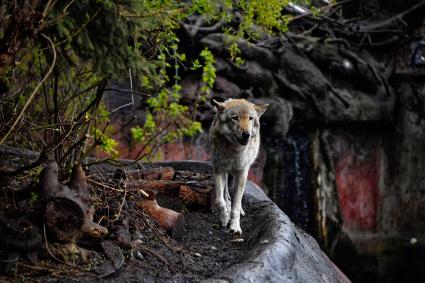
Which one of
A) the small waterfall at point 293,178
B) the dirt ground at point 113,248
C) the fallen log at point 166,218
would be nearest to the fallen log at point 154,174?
the dirt ground at point 113,248

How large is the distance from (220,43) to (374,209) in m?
6.06

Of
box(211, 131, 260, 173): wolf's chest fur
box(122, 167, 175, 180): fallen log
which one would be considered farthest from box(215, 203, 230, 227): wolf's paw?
box(122, 167, 175, 180): fallen log

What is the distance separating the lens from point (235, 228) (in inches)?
179

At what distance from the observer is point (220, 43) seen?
10375 millimetres

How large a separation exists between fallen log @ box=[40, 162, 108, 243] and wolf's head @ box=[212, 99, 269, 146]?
184 cm

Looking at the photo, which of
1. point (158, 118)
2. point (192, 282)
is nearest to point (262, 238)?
point (192, 282)

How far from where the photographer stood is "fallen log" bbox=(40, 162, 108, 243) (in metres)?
2.96

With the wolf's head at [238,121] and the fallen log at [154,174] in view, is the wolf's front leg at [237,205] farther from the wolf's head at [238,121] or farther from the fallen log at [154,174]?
the fallen log at [154,174]

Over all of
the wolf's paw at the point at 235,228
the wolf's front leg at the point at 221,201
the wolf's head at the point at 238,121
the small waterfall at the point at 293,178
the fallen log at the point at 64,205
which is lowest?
the small waterfall at the point at 293,178

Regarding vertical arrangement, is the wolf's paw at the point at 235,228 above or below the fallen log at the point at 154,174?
below

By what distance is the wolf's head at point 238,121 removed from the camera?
14.9ft

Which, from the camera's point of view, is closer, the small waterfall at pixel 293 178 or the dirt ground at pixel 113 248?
the dirt ground at pixel 113 248

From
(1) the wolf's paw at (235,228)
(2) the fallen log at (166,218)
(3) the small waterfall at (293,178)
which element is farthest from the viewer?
(3) the small waterfall at (293,178)

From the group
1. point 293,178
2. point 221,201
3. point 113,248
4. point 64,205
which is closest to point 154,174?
point 221,201
